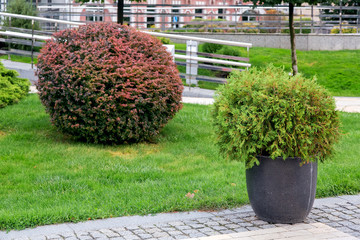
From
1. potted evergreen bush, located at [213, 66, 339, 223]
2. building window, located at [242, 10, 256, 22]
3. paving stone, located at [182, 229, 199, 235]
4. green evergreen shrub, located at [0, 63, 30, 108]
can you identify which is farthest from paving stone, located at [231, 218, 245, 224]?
building window, located at [242, 10, 256, 22]

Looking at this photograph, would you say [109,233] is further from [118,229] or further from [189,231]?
[189,231]

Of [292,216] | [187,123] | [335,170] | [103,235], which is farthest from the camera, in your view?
[187,123]

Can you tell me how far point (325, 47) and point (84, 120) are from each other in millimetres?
20002

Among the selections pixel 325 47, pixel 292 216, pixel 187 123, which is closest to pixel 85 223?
pixel 292 216

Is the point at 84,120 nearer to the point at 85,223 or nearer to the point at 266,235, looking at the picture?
the point at 85,223

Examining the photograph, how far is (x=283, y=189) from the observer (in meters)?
5.20

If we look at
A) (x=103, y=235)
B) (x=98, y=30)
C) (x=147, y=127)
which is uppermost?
(x=98, y=30)

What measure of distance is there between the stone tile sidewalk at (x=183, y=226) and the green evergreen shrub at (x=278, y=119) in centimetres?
67

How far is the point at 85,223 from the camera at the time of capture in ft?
16.9

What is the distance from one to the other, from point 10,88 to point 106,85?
3.93 metres

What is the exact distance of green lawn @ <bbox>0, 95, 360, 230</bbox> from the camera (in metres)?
5.58

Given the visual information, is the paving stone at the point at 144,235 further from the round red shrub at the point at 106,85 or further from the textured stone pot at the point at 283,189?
the round red shrub at the point at 106,85

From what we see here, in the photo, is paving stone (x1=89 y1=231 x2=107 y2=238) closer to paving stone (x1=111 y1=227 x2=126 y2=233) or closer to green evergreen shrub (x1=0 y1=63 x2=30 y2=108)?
paving stone (x1=111 y1=227 x2=126 y2=233)

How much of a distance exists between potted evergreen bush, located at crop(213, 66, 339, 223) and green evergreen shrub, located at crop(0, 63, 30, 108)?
6.44m
